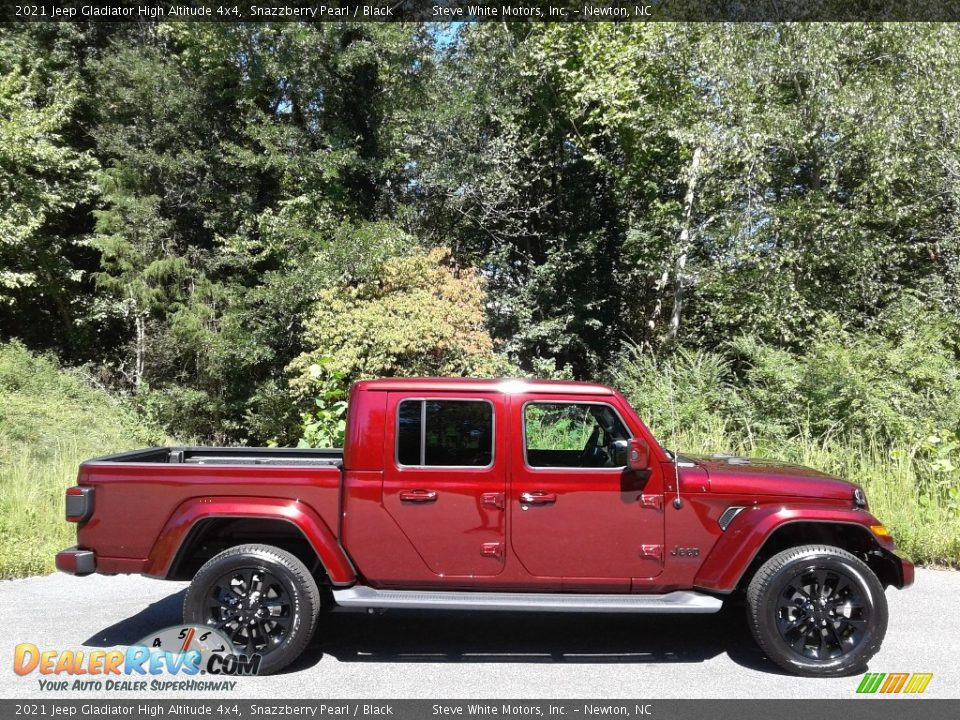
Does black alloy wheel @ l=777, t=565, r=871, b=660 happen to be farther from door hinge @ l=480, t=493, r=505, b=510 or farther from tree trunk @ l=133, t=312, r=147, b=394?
tree trunk @ l=133, t=312, r=147, b=394

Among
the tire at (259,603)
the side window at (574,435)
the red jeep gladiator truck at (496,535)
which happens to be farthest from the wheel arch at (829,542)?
the tire at (259,603)

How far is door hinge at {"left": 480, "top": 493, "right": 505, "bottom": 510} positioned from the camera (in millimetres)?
4809

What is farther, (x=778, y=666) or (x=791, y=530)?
(x=791, y=530)

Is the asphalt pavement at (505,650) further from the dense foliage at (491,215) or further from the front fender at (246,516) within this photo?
the dense foliage at (491,215)

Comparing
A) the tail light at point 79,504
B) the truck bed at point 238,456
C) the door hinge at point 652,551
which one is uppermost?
the truck bed at point 238,456

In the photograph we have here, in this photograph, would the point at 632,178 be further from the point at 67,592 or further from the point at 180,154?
the point at 67,592

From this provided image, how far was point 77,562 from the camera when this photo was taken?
4.73m

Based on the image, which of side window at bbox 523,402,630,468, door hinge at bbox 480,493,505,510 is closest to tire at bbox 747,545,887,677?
side window at bbox 523,402,630,468

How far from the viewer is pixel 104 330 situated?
20.0 meters

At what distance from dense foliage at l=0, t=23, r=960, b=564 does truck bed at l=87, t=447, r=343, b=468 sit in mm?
3826

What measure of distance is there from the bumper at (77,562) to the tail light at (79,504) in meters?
0.21

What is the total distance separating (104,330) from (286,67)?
8.71 metres

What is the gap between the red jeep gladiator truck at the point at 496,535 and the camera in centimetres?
468
